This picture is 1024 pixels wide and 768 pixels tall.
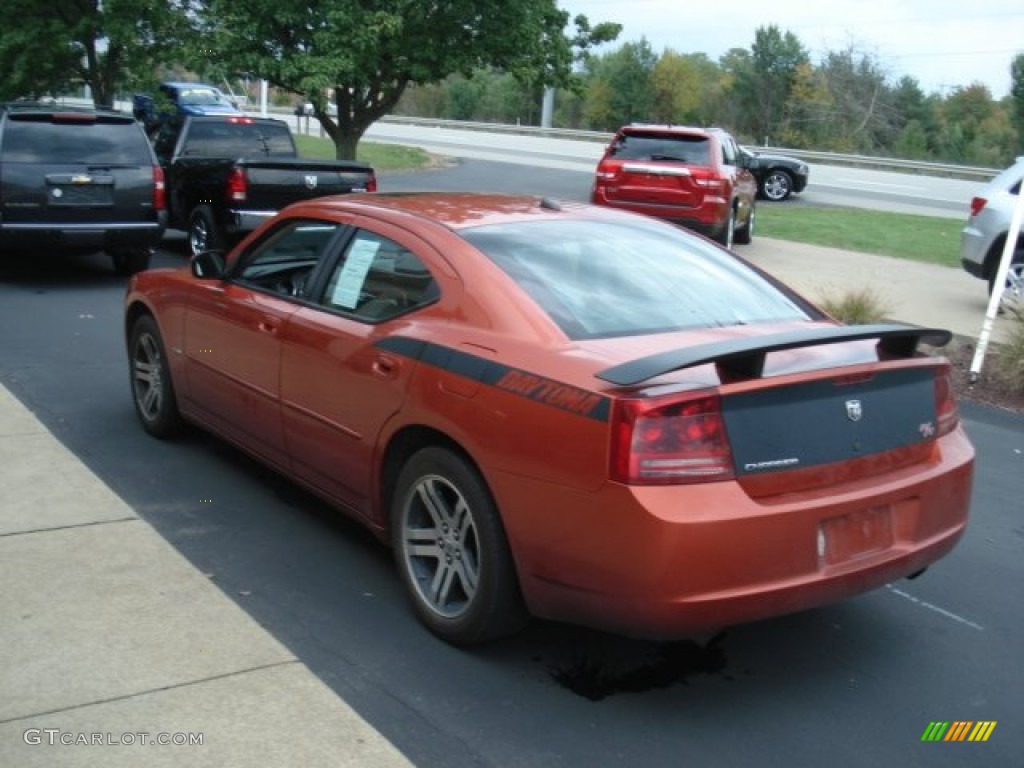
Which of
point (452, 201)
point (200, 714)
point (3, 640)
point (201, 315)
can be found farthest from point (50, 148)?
point (200, 714)

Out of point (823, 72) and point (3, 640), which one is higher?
point (823, 72)

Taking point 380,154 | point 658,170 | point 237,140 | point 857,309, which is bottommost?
point 857,309

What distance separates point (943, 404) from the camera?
425cm

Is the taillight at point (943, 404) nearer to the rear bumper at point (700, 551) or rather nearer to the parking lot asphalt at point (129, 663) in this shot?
the rear bumper at point (700, 551)

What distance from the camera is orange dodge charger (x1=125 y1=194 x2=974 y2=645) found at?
352 cm

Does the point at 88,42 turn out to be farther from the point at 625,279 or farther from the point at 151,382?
the point at 625,279

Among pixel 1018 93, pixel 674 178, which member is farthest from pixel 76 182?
pixel 1018 93

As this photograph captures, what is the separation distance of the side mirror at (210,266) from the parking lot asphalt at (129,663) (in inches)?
46.7

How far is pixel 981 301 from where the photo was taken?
13.1 meters

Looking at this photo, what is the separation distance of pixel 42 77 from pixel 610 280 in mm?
18085

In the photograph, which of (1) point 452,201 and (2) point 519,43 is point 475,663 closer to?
(1) point 452,201

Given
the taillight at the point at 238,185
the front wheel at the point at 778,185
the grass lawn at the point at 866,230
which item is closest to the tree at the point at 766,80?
the front wheel at the point at 778,185

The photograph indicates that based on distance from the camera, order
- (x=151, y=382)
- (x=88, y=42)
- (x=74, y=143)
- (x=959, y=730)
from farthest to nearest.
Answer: (x=88, y=42)
(x=74, y=143)
(x=151, y=382)
(x=959, y=730)

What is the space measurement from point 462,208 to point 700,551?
219cm
